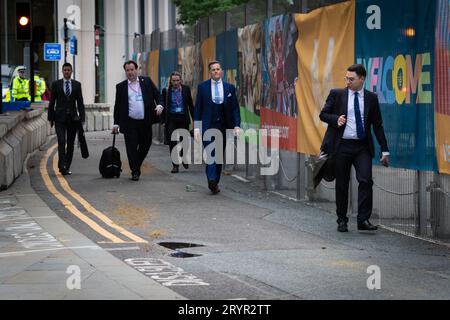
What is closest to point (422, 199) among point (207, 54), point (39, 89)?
point (207, 54)

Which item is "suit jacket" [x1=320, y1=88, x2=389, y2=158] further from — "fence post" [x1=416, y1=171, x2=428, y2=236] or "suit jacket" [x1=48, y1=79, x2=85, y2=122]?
"suit jacket" [x1=48, y1=79, x2=85, y2=122]

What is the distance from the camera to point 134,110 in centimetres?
1733

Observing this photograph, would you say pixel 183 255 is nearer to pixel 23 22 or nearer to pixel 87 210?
pixel 87 210

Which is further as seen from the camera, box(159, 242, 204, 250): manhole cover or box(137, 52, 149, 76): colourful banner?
box(137, 52, 149, 76): colourful banner

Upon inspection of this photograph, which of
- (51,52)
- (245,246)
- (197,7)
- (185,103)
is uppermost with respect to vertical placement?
(197,7)

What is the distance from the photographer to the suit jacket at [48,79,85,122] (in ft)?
60.6

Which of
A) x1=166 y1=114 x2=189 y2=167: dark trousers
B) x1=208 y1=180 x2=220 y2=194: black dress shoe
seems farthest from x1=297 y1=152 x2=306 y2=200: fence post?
x1=166 y1=114 x2=189 y2=167: dark trousers

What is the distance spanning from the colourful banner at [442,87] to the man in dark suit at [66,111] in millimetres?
8987

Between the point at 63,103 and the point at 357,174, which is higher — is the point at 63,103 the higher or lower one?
the higher one

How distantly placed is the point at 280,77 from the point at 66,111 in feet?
14.2

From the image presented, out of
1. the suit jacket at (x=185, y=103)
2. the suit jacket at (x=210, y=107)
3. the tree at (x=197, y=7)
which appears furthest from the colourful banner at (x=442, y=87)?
the tree at (x=197, y=7)

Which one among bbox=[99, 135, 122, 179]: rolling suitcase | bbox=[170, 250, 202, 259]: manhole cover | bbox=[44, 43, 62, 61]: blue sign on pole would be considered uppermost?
bbox=[44, 43, 62, 61]: blue sign on pole

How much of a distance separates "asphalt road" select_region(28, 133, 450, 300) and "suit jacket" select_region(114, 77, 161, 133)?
1031 millimetres
